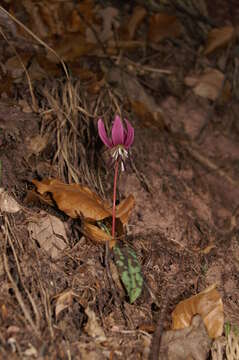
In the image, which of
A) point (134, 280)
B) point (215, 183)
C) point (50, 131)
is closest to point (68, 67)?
point (50, 131)

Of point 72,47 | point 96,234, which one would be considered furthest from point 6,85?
point 96,234

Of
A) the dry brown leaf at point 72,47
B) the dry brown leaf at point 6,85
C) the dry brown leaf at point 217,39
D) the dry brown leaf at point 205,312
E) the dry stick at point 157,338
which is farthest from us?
the dry brown leaf at point 217,39

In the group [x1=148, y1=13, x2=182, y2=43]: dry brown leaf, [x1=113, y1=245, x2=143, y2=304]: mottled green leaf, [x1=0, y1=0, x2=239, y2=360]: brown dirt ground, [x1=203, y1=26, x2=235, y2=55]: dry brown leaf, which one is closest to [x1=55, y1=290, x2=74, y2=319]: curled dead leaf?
[x1=0, y1=0, x2=239, y2=360]: brown dirt ground

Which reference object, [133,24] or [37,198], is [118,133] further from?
[133,24]

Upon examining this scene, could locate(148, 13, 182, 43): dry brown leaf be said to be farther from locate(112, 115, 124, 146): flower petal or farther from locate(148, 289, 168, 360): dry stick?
locate(148, 289, 168, 360): dry stick

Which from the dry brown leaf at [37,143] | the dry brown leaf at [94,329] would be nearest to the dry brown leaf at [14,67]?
the dry brown leaf at [37,143]

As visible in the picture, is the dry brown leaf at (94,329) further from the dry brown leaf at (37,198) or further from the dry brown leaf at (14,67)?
the dry brown leaf at (14,67)

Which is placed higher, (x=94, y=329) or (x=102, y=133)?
(x=102, y=133)

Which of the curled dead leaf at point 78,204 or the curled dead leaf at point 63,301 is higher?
the curled dead leaf at point 78,204
